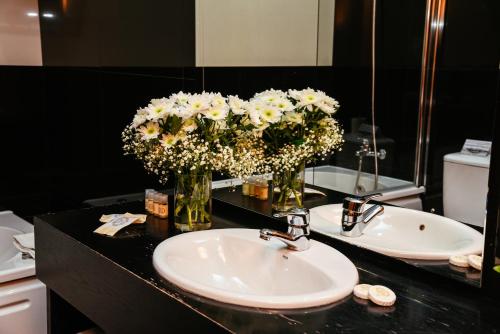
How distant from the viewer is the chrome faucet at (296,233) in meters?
1.60

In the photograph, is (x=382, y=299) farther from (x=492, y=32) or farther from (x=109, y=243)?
(x=109, y=243)

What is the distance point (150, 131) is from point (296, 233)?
58 cm

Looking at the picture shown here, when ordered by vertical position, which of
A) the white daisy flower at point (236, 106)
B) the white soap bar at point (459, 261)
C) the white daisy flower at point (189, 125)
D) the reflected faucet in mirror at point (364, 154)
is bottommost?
the white soap bar at point (459, 261)

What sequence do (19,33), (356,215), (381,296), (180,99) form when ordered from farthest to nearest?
1. (19,33)
2. (180,99)
3. (356,215)
4. (381,296)

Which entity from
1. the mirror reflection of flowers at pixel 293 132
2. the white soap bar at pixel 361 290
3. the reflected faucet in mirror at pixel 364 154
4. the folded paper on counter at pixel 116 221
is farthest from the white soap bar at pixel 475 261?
the folded paper on counter at pixel 116 221

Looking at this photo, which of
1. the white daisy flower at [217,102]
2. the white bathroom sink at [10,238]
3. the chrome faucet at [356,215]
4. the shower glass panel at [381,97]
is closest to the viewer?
the shower glass panel at [381,97]

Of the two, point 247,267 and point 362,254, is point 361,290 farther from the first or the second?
point 247,267

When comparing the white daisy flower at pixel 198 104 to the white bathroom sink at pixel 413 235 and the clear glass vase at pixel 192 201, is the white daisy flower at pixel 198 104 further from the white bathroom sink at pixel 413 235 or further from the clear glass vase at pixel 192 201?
the white bathroom sink at pixel 413 235

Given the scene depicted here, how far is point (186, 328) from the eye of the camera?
134cm

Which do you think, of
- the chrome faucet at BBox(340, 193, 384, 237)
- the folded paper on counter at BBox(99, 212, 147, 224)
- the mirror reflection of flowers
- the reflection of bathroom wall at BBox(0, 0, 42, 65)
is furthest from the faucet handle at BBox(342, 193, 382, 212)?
the reflection of bathroom wall at BBox(0, 0, 42, 65)

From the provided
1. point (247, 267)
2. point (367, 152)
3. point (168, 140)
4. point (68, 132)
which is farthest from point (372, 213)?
point (68, 132)

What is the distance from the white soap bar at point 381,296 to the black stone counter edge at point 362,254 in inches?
6.2

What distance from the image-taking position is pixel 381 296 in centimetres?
133

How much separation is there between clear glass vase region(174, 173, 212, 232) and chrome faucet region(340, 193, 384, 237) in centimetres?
48
